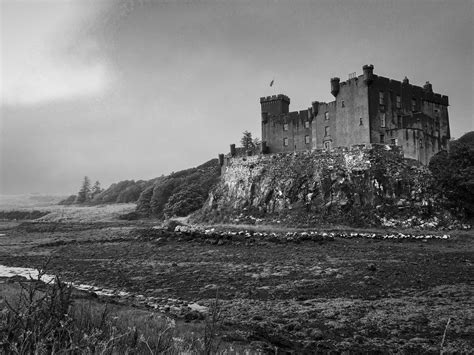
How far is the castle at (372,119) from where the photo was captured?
171ft

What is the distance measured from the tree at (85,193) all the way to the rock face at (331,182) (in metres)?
122

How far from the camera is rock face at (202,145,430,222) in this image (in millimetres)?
45438

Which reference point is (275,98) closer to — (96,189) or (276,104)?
(276,104)

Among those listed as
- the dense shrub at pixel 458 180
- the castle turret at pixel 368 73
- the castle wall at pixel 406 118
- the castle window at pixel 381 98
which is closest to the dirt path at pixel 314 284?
the dense shrub at pixel 458 180

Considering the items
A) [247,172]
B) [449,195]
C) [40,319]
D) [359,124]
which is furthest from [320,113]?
[40,319]

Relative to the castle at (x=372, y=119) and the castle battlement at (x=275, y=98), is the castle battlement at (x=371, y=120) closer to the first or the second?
the castle at (x=372, y=119)

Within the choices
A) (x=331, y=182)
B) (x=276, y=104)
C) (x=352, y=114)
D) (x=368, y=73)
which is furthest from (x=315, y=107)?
(x=331, y=182)

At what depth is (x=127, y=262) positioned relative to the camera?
24938mm

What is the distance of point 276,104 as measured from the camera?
69.2m

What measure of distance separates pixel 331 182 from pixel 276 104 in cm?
2593

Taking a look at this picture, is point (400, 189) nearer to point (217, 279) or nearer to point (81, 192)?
point (217, 279)

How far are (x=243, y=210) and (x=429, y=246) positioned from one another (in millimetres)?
28129

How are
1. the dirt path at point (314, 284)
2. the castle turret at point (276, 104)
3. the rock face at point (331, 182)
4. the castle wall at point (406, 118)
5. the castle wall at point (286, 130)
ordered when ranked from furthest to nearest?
the castle turret at point (276, 104) → the castle wall at point (286, 130) → the castle wall at point (406, 118) → the rock face at point (331, 182) → the dirt path at point (314, 284)

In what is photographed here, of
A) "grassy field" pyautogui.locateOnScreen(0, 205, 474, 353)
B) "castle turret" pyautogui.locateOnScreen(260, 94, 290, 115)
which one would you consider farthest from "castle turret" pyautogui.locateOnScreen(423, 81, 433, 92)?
"grassy field" pyautogui.locateOnScreen(0, 205, 474, 353)
